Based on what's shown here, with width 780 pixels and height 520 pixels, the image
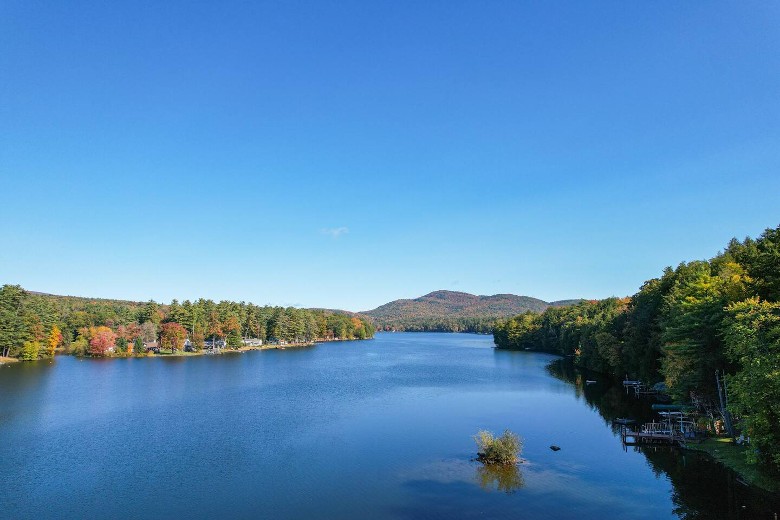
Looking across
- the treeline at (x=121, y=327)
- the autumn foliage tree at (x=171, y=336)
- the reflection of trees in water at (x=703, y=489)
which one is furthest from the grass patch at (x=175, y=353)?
the reflection of trees in water at (x=703, y=489)

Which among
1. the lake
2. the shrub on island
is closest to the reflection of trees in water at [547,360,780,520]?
the lake

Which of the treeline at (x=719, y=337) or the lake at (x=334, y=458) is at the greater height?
the treeline at (x=719, y=337)

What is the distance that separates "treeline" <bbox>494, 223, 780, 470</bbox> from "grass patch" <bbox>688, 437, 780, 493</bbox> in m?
1.24

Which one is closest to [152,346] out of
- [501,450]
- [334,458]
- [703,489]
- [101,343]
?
[101,343]

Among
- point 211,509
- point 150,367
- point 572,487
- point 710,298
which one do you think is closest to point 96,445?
point 211,509

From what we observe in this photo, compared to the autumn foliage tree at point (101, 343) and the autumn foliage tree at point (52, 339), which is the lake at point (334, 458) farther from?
the autumn foliage tree at point (52, 339)

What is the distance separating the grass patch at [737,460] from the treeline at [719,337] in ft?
4.07

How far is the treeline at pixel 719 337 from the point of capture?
24.9 meters

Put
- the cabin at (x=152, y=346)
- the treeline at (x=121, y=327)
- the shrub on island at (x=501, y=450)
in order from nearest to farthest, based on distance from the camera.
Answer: the shrub on island at (x=501, y=450), the treeline at (x=121, y=327), the cabin at (x=152, y=346)

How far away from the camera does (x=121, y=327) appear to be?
405 feet

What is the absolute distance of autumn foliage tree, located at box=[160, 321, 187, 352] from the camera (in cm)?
12012

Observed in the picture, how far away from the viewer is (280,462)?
32.9 metres

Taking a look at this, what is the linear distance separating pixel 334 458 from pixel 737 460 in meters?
26.2

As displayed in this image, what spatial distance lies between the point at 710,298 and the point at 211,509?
38.0 meters
